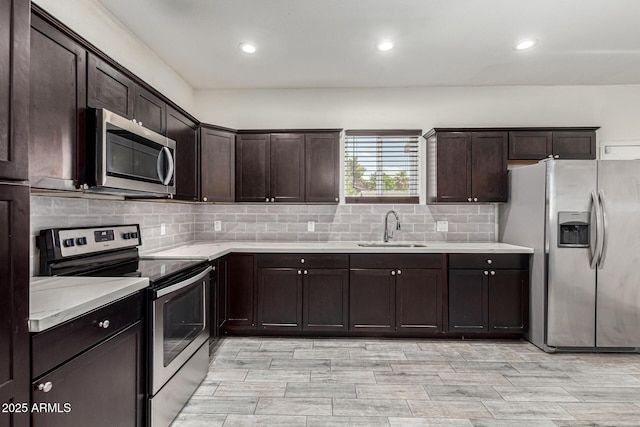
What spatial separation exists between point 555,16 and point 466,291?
2395 mm

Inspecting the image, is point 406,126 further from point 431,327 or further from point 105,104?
point 105,104

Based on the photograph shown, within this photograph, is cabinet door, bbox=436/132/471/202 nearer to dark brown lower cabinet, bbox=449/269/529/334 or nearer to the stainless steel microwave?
dark brown lower cabinet, bbox=449/269/529/334

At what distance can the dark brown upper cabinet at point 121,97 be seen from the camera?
1846 millimetres

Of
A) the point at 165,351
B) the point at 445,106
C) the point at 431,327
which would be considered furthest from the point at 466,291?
the point at 165,351

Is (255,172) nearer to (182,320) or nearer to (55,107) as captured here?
(182,320)

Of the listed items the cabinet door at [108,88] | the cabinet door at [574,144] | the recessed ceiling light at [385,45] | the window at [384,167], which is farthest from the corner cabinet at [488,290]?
the cabinet door at [108,88]

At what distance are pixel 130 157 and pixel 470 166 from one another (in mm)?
3188

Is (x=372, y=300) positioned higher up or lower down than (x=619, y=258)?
lower down

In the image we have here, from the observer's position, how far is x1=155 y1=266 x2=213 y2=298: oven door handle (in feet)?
6.19

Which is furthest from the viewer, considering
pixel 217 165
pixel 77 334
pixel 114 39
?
pixel 217 165

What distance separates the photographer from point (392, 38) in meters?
2.84

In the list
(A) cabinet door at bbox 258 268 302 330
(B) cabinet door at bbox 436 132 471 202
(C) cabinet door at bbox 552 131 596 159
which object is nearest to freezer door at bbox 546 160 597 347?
(C) cabinet door at bbox 552 131 596 159

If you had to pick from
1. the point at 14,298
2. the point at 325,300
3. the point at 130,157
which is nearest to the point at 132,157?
the point at 130,157

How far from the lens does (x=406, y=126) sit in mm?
4000
